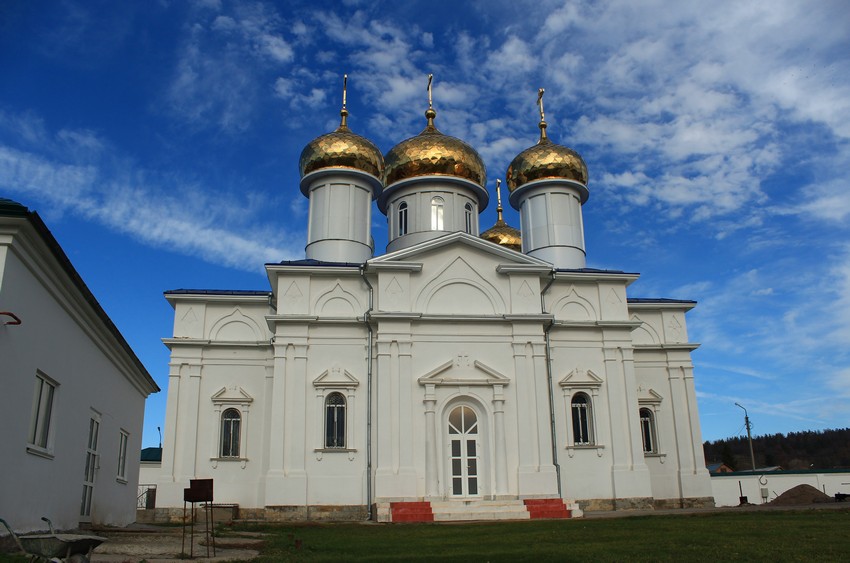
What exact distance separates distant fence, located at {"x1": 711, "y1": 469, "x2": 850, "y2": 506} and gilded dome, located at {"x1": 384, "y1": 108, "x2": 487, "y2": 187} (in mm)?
18208

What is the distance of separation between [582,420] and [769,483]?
1602 cm

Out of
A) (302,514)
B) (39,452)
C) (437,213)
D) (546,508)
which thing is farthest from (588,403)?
(39,452)

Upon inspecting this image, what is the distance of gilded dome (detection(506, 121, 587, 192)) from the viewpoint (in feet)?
86.4

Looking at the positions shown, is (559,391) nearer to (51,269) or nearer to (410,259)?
(410,259)

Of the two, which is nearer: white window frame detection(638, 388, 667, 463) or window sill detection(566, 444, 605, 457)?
window sill detection(566, 444, 605, 457)

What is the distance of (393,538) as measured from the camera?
12.3 m

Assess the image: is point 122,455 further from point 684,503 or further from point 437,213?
point 684,503

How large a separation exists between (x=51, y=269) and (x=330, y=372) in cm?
1171

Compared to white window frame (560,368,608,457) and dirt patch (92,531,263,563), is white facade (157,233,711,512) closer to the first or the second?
white window frame (560,368,608,457)

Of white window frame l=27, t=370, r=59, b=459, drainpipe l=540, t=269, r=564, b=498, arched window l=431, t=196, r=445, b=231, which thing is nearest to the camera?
white window frame l=27, t=370, r=59, b=459

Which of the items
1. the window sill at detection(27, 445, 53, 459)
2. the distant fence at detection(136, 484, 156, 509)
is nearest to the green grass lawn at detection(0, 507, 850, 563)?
the window sill at detection(27, 445, 53, 459)

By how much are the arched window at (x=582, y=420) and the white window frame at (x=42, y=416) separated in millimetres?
14762

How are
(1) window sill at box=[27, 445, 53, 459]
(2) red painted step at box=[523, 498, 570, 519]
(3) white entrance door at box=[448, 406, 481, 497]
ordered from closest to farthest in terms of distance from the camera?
(1) window sill at box=[27, 445, 53, 459]
(2) red painted step at box=[523, 498, 570, 519]
(3) white entrance door at box=[448, 406, 481, 497]

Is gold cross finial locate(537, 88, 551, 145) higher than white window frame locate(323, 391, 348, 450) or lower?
higher
